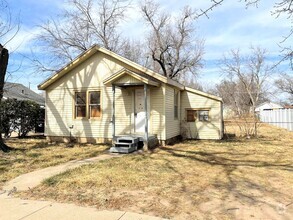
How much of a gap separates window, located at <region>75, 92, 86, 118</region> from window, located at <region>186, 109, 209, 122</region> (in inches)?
225

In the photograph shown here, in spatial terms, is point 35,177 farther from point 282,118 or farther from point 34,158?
point 282,118

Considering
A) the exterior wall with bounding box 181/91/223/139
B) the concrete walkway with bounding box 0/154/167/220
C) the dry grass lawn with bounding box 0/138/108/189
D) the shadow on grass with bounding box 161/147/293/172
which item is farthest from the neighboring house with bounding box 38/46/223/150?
the concrete walkway with bounding box 0/154/167/220

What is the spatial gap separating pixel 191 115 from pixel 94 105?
5.48m

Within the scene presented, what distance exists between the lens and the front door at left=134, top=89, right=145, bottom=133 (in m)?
12.8

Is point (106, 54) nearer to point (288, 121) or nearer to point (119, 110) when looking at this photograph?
point (119, 110)

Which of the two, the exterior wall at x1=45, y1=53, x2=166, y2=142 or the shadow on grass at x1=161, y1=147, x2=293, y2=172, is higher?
the exterior wall at x1=45, y1=53, x2=166, y2=142

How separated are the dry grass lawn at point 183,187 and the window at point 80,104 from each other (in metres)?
5.28

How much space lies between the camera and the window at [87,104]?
→ 1352 cm

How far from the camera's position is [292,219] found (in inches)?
167

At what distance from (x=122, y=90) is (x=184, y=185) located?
770 centimetres

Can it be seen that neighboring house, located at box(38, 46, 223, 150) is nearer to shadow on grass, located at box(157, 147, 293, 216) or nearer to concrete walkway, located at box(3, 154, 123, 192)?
shadow on grass, located at box(157, 147, 293, 216)

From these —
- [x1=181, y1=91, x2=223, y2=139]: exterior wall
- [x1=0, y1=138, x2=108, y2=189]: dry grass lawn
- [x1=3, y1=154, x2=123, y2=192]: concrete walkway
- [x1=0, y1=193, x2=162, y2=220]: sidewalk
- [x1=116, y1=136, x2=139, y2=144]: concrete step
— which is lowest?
[x1=0, y1=193, x2=162, y2=220]: sidewalk

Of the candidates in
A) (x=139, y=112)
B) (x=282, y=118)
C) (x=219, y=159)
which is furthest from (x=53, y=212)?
(x=282, y=118)

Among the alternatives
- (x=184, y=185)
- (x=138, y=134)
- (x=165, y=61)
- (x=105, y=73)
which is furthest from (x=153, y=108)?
(x=165, y=61)
